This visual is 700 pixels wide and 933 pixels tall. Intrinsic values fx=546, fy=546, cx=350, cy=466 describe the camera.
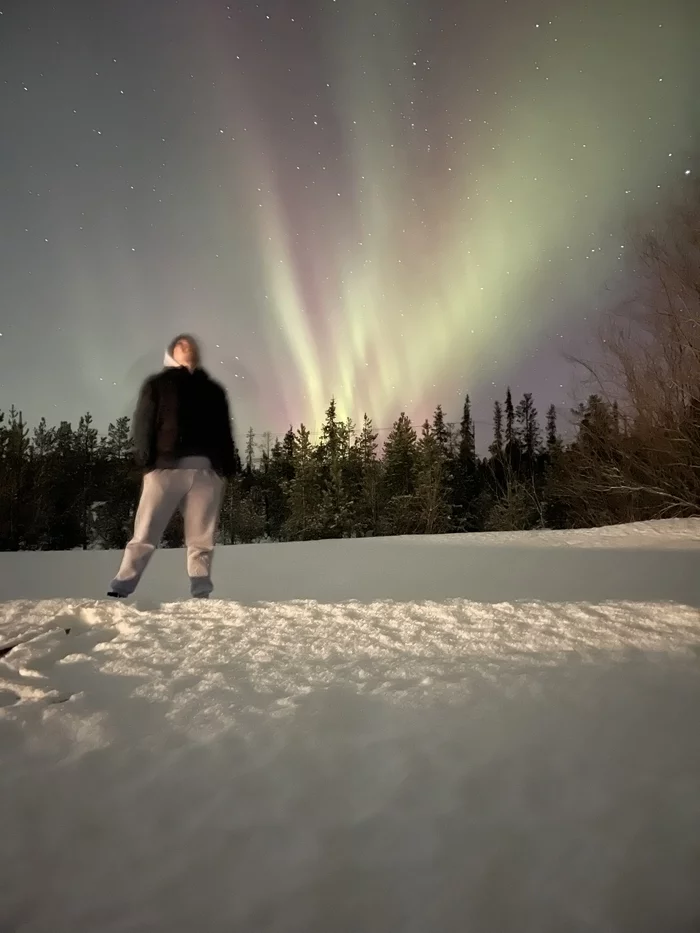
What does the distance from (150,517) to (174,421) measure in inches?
22.6

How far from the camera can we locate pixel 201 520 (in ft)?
10.6

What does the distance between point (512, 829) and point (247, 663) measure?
42.6 inches

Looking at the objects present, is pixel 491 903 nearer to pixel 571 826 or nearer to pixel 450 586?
pixel 571 826

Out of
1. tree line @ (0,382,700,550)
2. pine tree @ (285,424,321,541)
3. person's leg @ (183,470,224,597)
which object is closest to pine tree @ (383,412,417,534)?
tree line @ (0,382,700,550)

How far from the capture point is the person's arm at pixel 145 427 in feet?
10.5

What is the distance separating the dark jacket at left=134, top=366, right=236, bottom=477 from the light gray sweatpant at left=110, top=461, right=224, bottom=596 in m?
0.09

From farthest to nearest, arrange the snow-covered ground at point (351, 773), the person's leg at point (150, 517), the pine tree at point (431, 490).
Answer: the pine tree at point (431, 490) < the person's leg at point (150, 517) < the snow-covered ground at point (351, 773)

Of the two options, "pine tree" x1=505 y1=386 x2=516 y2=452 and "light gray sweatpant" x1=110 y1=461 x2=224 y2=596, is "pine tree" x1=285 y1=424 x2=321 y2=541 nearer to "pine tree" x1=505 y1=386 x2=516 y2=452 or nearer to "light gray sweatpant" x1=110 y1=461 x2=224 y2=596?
"pine tree" x1=505 y1=386 x2=516 y2=452

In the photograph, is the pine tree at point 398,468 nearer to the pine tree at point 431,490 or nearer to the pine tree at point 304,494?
the pine tree at point 431,490

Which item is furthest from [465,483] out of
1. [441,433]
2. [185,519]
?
[185,519]

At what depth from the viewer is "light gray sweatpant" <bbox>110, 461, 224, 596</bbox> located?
313 cm

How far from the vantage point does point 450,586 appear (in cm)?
372

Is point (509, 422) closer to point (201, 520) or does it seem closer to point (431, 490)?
point (431, 490)

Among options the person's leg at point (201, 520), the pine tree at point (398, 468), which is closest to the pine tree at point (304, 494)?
the pine tree at point (398, 468)
